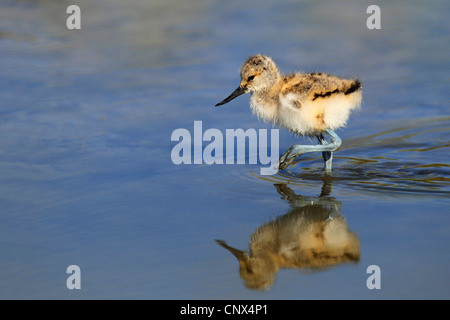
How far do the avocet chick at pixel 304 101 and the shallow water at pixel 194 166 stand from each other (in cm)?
26

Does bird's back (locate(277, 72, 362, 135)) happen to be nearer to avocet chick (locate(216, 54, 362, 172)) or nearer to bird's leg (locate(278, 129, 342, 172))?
avocet chick (locate(216, 54, 362, 172))

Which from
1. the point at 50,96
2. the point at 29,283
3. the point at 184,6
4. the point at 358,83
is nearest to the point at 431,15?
the point at 184,6

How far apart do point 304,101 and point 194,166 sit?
922mm

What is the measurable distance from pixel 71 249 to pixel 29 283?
41 cm

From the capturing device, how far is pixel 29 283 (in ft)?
11.8

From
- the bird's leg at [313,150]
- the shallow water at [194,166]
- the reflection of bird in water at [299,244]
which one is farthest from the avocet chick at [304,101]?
the reflection of bird in water at [299,244]

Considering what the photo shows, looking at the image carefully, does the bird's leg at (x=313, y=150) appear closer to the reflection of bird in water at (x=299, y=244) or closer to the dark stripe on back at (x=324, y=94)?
the dark stripe on back at (x=324, y=94)

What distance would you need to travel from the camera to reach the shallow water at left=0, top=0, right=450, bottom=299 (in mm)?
3703

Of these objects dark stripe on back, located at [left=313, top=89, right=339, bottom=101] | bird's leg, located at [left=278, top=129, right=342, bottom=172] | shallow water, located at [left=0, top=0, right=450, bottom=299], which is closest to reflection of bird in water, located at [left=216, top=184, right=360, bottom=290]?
shallow water, located at [left=0, top=0, right=450, bottom=299]

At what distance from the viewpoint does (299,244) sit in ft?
13.1

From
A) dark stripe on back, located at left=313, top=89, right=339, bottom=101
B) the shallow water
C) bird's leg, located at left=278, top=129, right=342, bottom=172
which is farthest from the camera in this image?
bird's leg, located at left=278, top=129, right=342, bottom=172

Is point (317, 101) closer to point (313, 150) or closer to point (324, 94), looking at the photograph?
point (324, 94)

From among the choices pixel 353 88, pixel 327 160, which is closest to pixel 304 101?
pixel 353 88

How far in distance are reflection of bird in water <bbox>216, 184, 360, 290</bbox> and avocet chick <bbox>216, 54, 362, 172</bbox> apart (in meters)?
0.73
